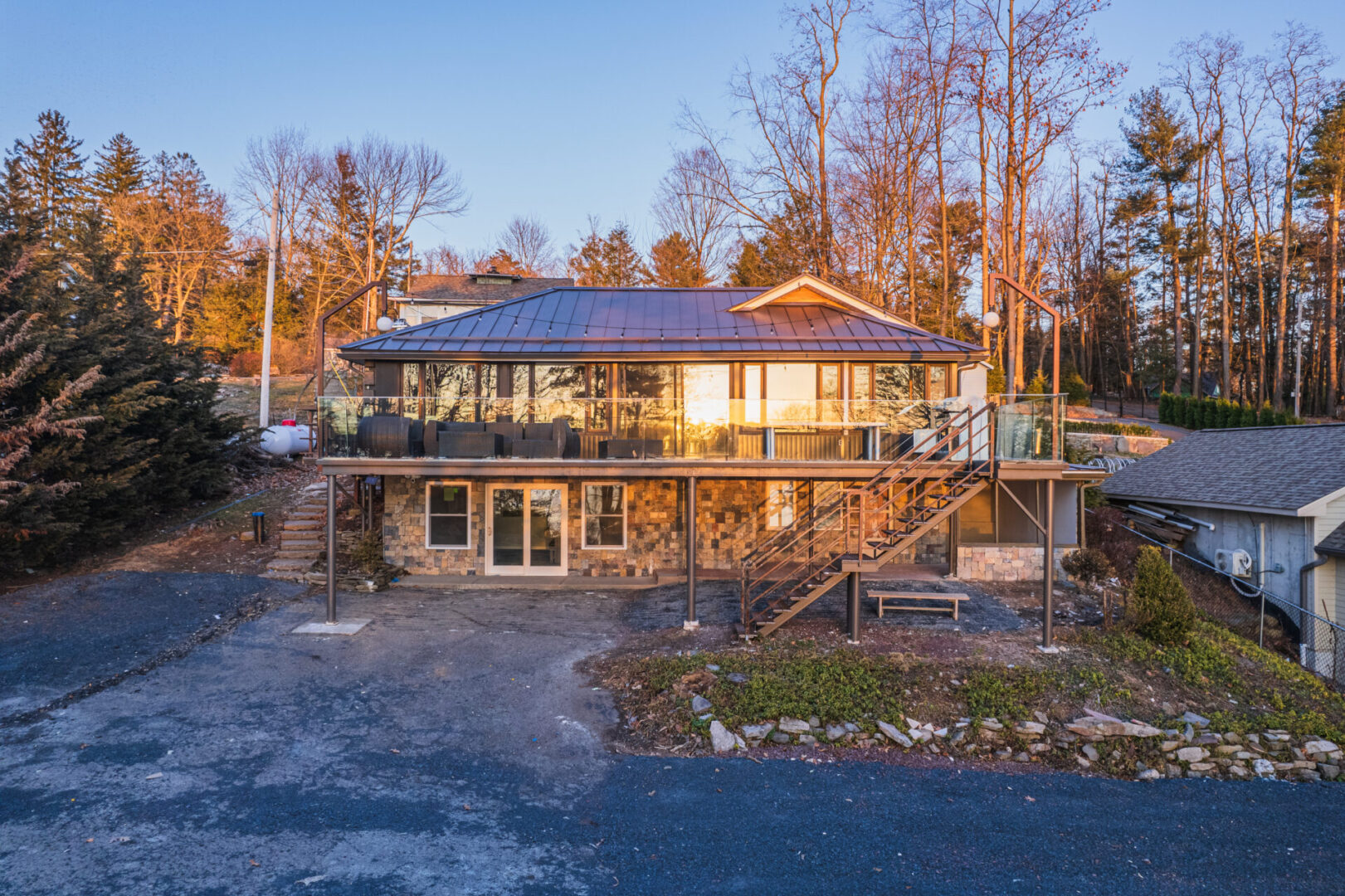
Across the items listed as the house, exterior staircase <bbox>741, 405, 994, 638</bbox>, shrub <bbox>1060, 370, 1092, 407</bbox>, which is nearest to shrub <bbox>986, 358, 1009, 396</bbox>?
the house

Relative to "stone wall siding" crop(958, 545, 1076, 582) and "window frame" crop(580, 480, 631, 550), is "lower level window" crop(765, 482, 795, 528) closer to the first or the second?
"window frame" crop(580, 480, 631, 550)

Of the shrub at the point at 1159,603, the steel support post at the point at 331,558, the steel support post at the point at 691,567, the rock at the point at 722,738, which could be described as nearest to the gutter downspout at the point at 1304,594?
the shrub at the point at 1159,603

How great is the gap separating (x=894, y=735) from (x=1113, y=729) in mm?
2547

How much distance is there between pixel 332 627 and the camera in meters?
10.8

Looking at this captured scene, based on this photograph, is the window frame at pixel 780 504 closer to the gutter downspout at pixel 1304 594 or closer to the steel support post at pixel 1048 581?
the steel support post at pixel 1048 581

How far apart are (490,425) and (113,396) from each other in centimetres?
764

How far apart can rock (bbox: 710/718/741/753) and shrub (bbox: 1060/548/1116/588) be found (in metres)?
8.81

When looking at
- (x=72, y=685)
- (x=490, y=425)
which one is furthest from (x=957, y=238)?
(x=72, y=685)

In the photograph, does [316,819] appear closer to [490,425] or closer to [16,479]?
[490,425]

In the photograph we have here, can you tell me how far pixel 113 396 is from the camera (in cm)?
1305

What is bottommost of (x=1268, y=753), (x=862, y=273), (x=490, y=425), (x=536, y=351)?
(x=1268, y=753)

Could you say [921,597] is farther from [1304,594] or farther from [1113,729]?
[1304,594]

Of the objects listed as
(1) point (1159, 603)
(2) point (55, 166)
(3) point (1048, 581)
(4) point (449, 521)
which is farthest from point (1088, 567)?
(2) point (55, 166)

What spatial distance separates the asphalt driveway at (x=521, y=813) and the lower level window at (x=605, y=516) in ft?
18.8
